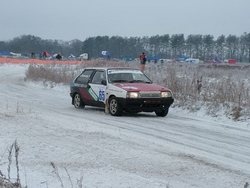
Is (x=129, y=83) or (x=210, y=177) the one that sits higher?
(x=129, y=83)

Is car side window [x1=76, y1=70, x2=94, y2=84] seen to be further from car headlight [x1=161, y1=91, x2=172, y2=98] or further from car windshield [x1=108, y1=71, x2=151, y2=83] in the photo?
car headlight [x1=161, y1=91, x2=172, y2=98]

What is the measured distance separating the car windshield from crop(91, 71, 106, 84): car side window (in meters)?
0.28

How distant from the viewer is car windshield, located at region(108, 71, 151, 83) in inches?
504

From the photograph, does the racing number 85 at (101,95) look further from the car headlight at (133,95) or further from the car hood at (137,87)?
the car headlight at (133,95)

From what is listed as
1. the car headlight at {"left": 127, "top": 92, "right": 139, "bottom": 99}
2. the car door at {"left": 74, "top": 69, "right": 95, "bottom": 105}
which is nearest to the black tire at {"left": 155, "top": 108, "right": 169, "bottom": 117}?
the car headlight at {"left": 127, "top": 92, "right": 139, "bottom": 99}

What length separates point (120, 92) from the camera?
11914 millimetres

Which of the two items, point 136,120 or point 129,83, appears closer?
point 136,120

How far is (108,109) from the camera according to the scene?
12469 millimetres

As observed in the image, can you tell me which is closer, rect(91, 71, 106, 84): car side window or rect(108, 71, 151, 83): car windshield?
rect(108, 71, 151, 83): car windshield

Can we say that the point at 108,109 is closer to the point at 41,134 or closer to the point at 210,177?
the point at 41,134

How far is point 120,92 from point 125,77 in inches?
46.4

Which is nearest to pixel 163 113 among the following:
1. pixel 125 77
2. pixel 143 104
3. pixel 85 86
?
pixel 143 104

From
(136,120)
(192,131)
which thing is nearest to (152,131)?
(192,131)

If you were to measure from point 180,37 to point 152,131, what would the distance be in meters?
121
